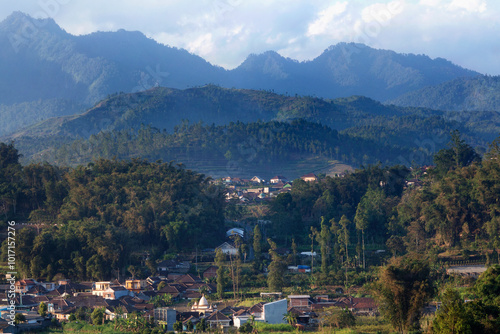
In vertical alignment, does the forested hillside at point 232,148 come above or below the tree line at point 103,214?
above

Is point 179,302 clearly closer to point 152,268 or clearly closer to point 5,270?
point 152,268

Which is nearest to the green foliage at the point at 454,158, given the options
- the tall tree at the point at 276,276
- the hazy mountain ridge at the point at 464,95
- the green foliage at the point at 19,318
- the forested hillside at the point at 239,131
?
the tall tree at the point at 276,276

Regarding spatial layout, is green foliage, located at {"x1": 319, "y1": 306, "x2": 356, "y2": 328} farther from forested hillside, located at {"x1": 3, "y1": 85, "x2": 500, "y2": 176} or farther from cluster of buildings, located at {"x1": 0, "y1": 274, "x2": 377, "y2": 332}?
forested hillside, located at {"x1": 3, "y1": 85, "x2": 500, "y2": 176}

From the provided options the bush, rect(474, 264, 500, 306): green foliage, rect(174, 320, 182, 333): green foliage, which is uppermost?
rect(474, 264, 500, 306): green foliage

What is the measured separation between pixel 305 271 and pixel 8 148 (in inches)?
899

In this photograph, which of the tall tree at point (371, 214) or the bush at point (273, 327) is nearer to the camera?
the bush at point (273, 327)

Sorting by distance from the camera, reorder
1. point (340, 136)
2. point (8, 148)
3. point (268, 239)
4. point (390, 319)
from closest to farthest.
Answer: point (390, 319) → point (268, 239) → point (8, 148) → point (340, 136)

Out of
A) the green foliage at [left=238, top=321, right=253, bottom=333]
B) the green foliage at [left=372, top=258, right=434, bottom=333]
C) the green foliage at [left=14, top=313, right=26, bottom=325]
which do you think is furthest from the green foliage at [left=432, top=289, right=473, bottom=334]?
the green foliage at [left=14, top=313, right=26, bottom=325]

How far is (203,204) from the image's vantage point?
39.6 m

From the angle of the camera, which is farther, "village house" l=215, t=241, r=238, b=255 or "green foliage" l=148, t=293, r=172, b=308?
"village house" l=215, t=241, r=238, b=255

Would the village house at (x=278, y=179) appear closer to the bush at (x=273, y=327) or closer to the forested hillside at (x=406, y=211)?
the forested hillside at (x=406, y=211)

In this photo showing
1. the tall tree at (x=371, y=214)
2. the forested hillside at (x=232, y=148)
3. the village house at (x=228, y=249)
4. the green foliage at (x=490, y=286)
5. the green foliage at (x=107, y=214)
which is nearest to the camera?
the green foliage at (x=490, y=286)

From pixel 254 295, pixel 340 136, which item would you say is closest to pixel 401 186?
pixel 254 295

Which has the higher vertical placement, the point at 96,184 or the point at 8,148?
the point at 8,148
